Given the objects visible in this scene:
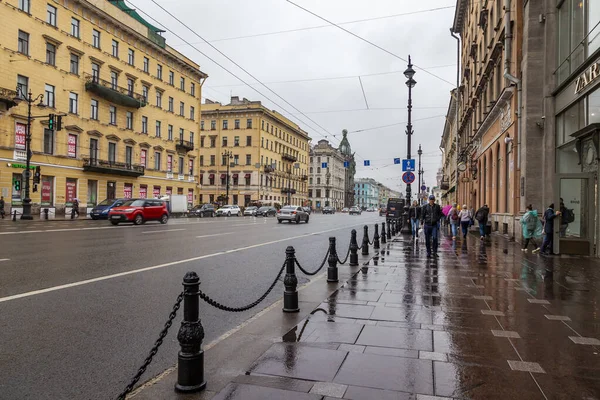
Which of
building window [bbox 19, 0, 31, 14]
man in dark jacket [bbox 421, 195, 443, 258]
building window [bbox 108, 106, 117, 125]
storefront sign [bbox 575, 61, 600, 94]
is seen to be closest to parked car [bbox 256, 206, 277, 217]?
building window [bbox 108, 106, 117, 125]

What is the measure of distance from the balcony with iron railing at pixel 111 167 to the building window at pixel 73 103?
416cm

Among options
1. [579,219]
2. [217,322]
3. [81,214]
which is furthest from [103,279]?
[81,214]

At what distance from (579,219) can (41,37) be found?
36.8 m

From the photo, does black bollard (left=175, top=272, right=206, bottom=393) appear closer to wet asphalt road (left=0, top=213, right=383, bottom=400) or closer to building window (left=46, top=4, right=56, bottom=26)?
wet asphalt road (left=0, top=213, right=383, bottom=400)

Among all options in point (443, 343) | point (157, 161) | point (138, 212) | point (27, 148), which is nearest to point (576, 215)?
point (443, 343)

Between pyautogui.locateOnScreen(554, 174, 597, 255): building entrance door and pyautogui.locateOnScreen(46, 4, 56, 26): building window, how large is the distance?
36742mm

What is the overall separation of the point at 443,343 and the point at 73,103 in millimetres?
39274

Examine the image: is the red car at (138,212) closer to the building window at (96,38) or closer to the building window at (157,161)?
the building window at (96,38)

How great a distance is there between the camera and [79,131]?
3681cm

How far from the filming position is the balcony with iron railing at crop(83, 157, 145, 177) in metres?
37.4

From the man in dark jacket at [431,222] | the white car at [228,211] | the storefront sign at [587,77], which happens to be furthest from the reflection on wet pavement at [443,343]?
the white car at [228,211]

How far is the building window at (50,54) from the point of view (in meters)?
33.8

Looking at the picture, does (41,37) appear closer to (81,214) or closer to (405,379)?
(81,214)

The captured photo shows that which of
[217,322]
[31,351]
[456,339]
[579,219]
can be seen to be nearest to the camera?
[31,351]
